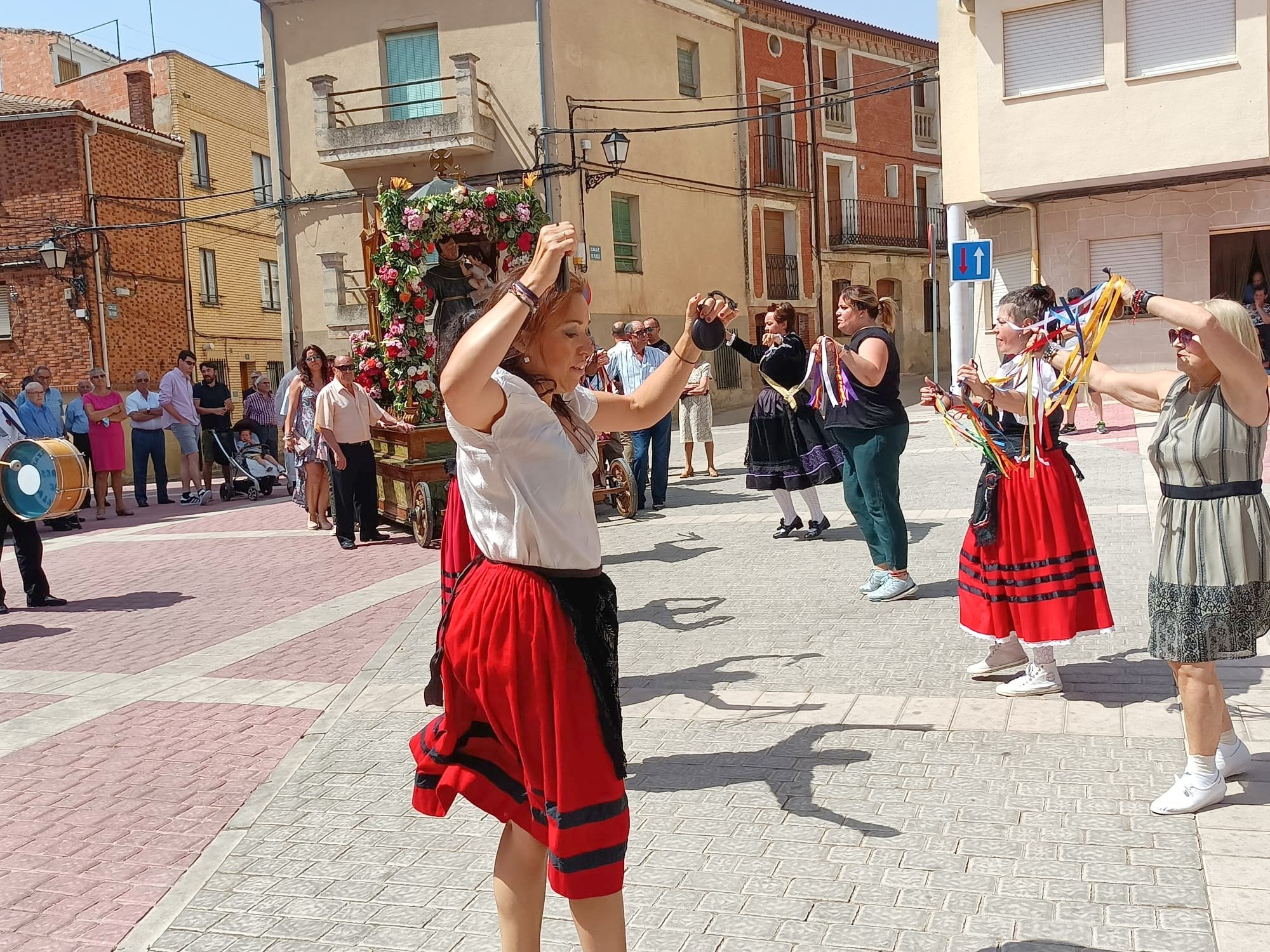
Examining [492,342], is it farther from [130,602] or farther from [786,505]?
[786,505]

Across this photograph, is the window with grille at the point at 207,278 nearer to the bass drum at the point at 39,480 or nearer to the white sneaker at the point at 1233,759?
the bass drum at the point at 39,480

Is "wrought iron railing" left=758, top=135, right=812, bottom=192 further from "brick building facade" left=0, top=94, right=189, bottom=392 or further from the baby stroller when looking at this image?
the baby stroller

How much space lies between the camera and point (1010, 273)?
23.3 meters

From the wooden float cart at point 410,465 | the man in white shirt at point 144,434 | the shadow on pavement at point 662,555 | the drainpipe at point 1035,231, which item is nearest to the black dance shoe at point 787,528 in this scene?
the shadow on pavement at point 662,555

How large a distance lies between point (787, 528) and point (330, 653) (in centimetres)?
445

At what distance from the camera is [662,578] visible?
29.2ft

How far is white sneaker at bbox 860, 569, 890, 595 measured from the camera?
7656 millimetres

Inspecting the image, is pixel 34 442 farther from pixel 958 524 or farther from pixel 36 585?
pixel 958 524

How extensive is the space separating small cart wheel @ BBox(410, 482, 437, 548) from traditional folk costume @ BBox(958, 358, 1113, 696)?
655 centimetres

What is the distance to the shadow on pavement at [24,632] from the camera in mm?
8312

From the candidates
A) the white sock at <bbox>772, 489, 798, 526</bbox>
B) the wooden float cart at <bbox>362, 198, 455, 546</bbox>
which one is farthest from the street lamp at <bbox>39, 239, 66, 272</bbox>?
the white sock at <bbox>772, 489, 798, 526</bbox>

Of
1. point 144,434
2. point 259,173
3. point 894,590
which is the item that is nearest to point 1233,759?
point 894,590

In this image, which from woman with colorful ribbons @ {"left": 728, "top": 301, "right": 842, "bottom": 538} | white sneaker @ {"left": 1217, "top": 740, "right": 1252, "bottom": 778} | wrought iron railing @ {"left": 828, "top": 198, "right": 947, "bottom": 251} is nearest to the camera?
white sneaker @ {"left": 1217, "top": 740, "right": 1252, "bottom": 778}

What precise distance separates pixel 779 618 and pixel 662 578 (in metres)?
1.77
